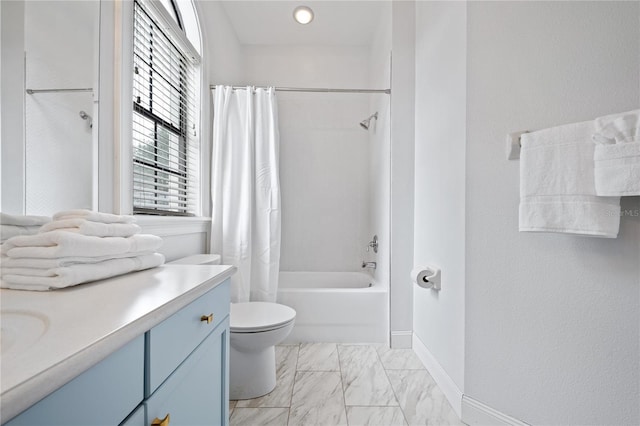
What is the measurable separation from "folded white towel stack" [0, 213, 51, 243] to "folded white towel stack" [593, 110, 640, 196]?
1.71 meters

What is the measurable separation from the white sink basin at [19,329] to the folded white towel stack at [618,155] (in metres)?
1.43

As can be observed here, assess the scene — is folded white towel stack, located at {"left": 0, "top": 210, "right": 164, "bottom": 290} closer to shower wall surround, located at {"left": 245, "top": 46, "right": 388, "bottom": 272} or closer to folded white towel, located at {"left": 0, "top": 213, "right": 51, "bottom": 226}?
folded white towel, located at {"left": 0, "top": 213, "right": 51, "bottom": 226}

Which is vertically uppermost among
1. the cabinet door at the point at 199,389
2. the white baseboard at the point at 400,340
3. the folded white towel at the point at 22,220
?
the folded white towel at the point at 22,220

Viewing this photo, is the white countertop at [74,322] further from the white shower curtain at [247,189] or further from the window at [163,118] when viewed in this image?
the white shower curtain at [247,189]

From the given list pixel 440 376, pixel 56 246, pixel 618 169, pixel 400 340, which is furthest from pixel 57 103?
pixel 400 340

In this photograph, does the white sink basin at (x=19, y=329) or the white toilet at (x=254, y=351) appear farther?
the white toilet at (x=254, y=351)

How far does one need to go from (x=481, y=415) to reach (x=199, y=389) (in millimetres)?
1229

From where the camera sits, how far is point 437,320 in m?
1.72

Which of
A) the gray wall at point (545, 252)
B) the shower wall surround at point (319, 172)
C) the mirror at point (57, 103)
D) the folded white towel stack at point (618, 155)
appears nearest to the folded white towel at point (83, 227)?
the mirror at point (57, 103)

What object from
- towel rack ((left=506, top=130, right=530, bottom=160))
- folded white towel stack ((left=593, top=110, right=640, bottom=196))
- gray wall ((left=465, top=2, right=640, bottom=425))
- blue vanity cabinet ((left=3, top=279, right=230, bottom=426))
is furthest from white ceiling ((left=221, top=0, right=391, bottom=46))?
blue vanity cabinet ((left=3, top=279, right=230, bottom=426))

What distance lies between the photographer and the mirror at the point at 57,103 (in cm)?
82

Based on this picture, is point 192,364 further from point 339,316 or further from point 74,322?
point 339,316

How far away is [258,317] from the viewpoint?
1647mm

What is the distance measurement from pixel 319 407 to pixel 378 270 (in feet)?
4.14
